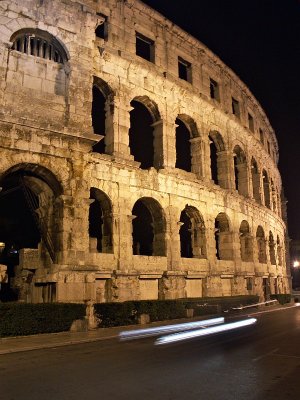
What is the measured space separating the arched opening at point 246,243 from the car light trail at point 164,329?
1158cm

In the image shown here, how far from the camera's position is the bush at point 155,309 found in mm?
15430

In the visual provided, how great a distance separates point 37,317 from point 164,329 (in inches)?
190

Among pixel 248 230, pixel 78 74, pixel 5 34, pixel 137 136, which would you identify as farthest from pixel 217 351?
pixel 137 136

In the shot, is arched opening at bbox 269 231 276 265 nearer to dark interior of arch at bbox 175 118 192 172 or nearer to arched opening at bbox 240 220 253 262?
arched opening at bbox 240 220 253 262

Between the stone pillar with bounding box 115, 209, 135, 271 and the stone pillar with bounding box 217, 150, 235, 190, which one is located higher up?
the stone pillar with bounding box 217, 150, 235, 190

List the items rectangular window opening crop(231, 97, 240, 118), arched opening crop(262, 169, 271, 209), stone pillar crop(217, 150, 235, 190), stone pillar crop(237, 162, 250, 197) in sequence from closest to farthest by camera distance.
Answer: stone pillar crop(217, 150, 235, 190)
stone pillar crop(237, 162, 250, 197)
rectangular window opening crop(231, 97, 240, 118)
arched opening crop(262, 169, 271, 209)

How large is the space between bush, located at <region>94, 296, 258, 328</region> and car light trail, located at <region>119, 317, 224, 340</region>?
1250 millimetres

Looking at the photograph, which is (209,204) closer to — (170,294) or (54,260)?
(170,294)

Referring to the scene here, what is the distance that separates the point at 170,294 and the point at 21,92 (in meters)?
11.9

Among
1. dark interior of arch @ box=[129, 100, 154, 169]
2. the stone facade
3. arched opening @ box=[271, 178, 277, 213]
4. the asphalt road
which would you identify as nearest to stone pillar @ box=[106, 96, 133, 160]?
the stone facade

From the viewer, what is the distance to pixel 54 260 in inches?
617

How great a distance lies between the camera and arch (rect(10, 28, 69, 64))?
1662 cm

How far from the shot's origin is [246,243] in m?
29.7

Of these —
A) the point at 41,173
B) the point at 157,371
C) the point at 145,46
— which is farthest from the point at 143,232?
the point at 157,371
